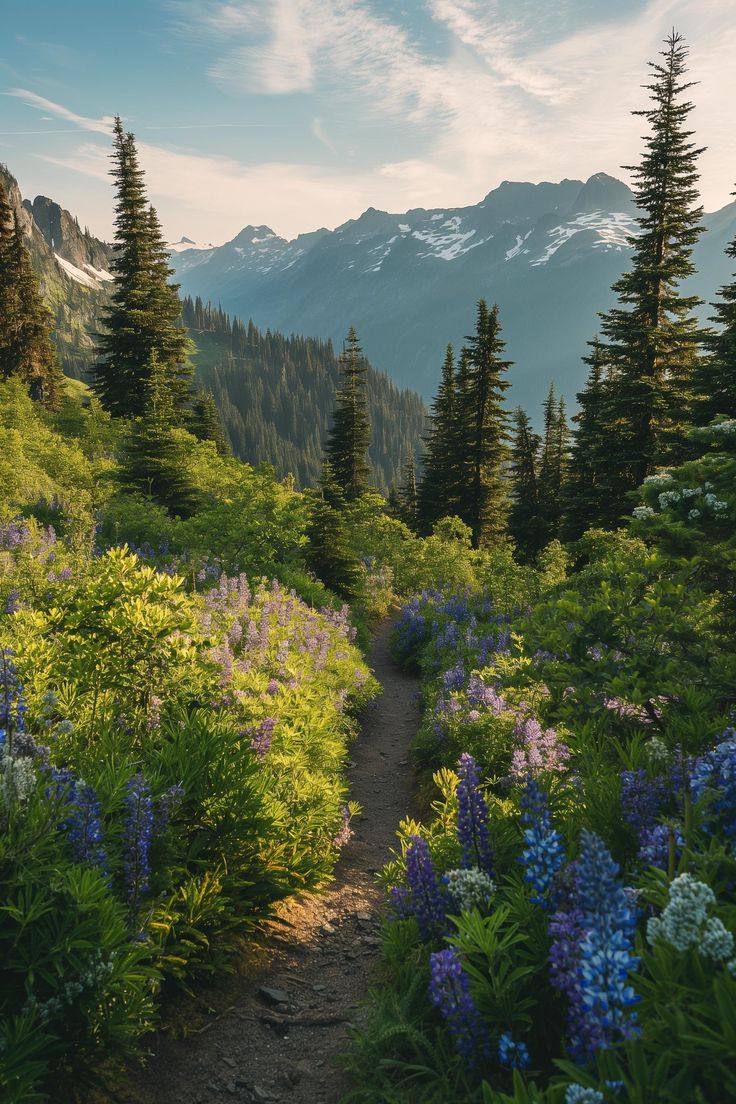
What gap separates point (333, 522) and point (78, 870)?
15.7 meters

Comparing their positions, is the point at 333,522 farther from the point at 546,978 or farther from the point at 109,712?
the point at 546,978

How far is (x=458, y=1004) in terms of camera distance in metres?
2.50

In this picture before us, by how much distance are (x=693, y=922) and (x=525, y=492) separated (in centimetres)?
4538

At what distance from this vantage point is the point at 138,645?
17.6 ft

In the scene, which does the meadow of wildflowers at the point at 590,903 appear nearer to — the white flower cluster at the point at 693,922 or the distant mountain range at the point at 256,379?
the white flower cluster at the point at 693,922

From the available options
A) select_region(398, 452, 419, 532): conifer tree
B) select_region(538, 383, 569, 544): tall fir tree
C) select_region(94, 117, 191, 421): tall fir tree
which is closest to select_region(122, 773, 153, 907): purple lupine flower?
select_region(94, 117, 191, 421): tall fir tree

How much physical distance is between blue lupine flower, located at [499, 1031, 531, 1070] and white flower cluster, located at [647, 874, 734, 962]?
967 mm

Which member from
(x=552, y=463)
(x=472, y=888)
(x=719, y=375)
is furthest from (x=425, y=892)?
(x=552, y=463)

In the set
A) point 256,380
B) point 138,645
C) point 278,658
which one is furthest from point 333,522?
point 256,380

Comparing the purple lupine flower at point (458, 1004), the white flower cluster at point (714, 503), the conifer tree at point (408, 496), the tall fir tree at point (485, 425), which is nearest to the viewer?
the purple lupine flower at point (458, 1004)

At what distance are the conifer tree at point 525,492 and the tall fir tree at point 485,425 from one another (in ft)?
15.0

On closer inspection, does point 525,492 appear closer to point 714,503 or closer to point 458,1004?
point 714,503

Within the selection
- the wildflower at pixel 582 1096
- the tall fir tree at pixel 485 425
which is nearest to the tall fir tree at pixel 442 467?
the tall fir tree at pixel 485 425

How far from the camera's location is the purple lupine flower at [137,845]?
3.41m
